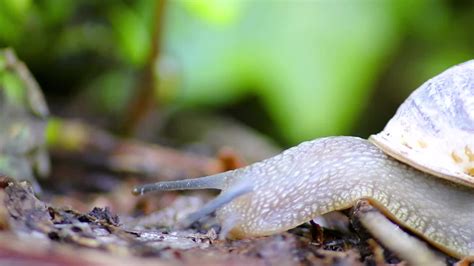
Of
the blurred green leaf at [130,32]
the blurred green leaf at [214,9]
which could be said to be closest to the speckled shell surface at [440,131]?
the blurred green leaf at [214,9]

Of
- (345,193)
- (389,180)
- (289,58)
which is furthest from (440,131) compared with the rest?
(289,58)

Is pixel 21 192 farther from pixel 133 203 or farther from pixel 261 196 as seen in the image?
pixel 133 203

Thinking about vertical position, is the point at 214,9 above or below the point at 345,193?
above

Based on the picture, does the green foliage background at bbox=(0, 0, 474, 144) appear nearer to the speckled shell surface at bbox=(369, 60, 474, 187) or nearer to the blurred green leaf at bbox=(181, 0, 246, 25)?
the blurred green leaf at bbox=(181, 0, 246, 25)

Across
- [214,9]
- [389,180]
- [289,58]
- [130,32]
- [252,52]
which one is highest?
[130,32]

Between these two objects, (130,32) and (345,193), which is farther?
(130,32)

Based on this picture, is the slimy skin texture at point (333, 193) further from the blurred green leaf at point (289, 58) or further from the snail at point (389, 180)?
the blurred green leaf at point (289, 58)

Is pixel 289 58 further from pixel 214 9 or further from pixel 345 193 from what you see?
pixel 345 193
